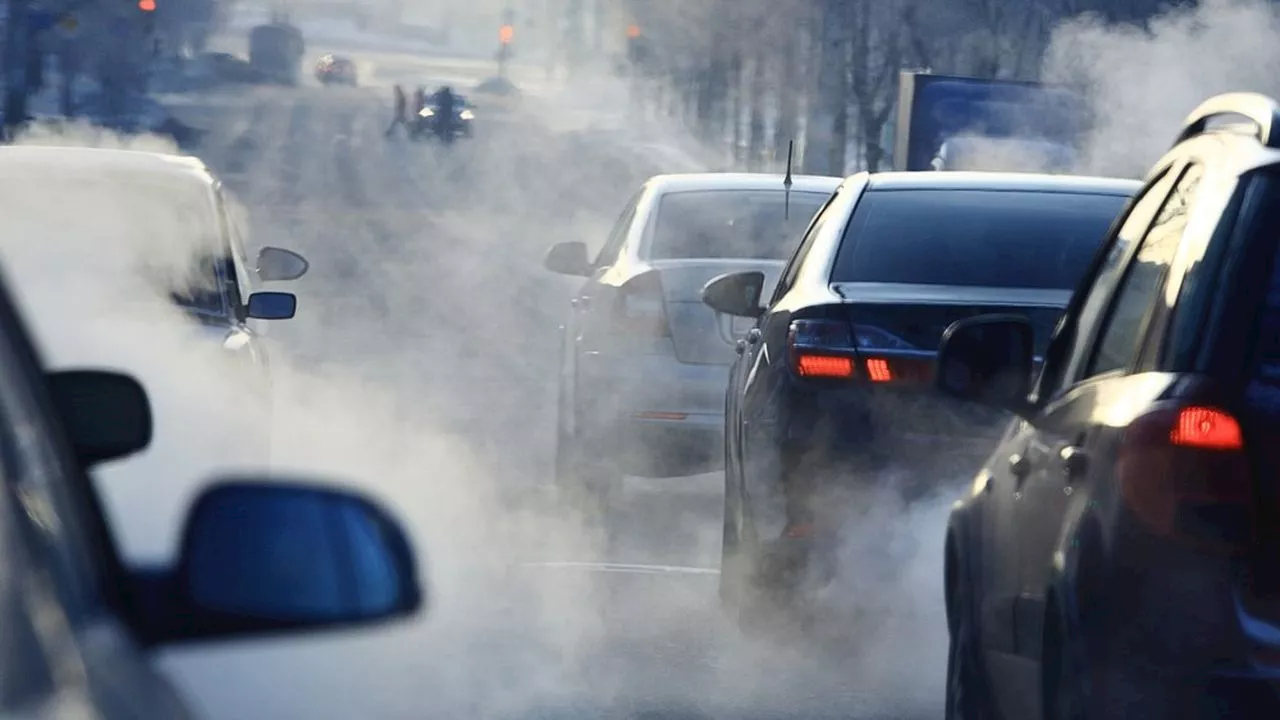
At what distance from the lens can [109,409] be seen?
271 cm

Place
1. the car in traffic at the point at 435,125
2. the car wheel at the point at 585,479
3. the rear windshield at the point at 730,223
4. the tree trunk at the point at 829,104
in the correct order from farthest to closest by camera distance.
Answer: the car in traffic at the point at 435,125
the tree trunk at the point at 829,104
the rear windshield at the point at 730,223
the car wheel at the point at 585,479

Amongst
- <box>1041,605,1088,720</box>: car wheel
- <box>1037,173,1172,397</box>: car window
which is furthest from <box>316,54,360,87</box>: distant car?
<box>1041,605,1088,720</box>: car wheel

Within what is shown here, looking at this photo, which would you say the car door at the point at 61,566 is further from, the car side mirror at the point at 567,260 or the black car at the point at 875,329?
the car side mirror at the point at 567,260

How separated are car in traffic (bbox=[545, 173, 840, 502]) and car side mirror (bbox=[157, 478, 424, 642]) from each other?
311 inches

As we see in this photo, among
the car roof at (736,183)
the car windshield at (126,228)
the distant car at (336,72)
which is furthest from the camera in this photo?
the distant car at (336,72)

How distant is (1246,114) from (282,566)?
2247mm

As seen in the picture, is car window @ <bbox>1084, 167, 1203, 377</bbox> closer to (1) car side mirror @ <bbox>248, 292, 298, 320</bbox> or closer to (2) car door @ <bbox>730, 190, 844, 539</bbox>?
(2) car door @ <bbox>730, 190, 844, 539</bbox>

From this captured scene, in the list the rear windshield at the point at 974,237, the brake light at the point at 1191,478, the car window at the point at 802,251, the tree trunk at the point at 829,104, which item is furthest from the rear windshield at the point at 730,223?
the tree trunk at the point at 829,104

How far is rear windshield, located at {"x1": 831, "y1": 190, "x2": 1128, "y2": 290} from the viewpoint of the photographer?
287 inches

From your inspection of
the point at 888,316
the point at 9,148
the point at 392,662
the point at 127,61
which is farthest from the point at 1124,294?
the point at 127,61

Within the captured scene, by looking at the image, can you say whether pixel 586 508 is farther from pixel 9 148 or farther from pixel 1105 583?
pixel 1105 583

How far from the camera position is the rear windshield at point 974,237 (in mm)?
7277

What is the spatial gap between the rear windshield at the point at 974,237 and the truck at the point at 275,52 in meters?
126

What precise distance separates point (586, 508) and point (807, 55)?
45.0m
